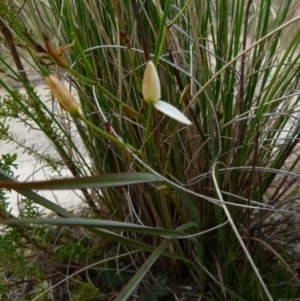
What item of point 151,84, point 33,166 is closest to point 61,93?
point 151,84

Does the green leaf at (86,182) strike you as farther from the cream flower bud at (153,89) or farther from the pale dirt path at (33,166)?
the pale dirt path at (33,166)

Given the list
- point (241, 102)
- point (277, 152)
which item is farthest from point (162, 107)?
point (277, 152)

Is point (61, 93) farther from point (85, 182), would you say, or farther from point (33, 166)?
point (33, 166)

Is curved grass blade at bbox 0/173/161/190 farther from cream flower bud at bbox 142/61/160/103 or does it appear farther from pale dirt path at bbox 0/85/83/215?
pale dirt path at bbox 0/85/83/215

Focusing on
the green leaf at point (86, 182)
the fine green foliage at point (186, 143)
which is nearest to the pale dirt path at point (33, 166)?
the fine green foliage at point (186, 143)

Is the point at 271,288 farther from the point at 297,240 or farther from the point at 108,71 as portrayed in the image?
the point at 108,71

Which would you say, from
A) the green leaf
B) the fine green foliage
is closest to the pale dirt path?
the fine green foliage
